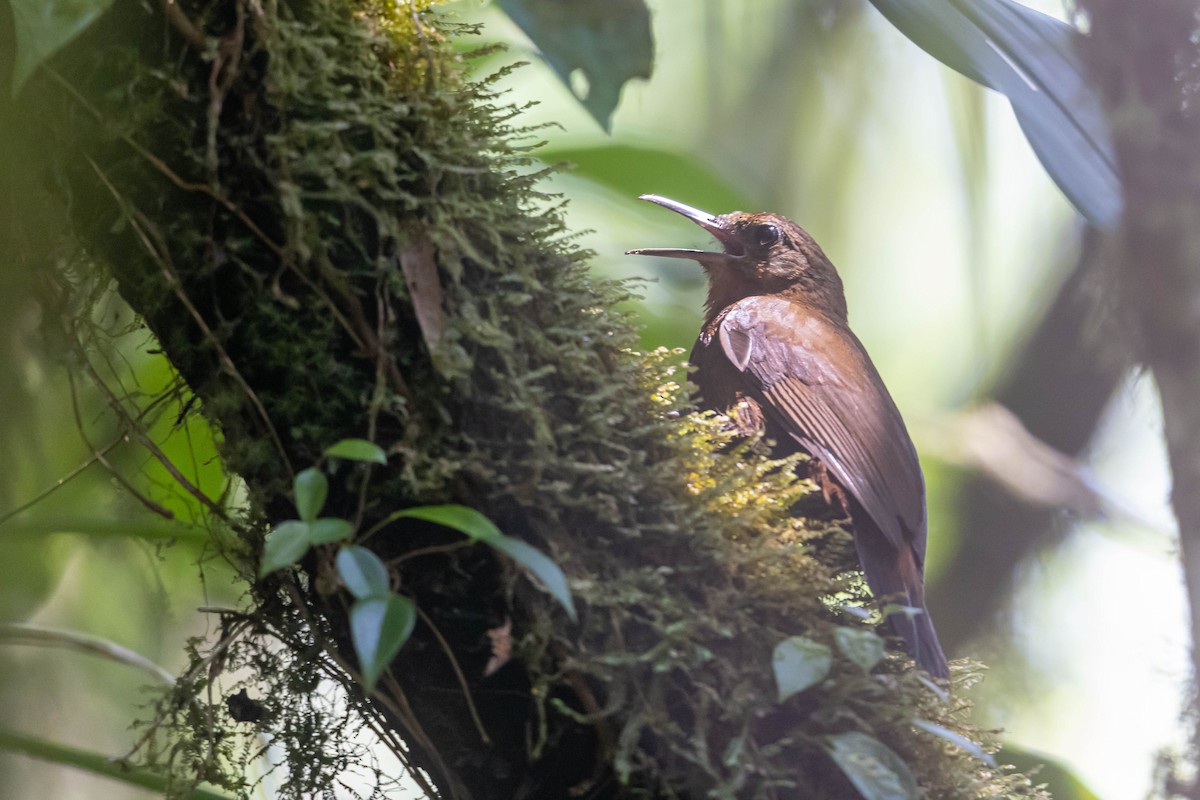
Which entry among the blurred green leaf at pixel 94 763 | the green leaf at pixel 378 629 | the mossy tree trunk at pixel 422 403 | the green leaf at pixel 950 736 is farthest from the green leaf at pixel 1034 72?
the blurred green leaf at pixel 94 763

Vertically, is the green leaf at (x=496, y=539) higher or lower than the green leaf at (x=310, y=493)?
lower

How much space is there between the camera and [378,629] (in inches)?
44.9

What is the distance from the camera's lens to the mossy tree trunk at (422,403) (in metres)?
1.41

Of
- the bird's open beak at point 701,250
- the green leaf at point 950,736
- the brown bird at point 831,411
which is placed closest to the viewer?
the green leaf at point 950,736

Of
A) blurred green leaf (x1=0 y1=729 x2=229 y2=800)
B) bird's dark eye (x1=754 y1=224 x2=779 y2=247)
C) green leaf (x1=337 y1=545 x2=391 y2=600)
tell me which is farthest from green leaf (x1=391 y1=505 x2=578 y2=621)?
bird's dark eye (x1=754 y1=224 x2=779 y2=247)

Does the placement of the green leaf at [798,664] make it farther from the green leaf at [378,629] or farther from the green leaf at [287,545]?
the green leaf at [287,545]

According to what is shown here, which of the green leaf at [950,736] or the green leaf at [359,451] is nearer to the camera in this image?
the green leaf at [359,451]

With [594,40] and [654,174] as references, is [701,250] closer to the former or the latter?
[654,174]

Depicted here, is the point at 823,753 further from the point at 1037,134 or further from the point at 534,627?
the point at 1037,134

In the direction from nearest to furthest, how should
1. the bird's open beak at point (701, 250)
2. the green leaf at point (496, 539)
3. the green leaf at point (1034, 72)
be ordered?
the green leaf at point (496, 539)
the green leaf at point (1034, 72)
the bird's open beak at point (701, 250)

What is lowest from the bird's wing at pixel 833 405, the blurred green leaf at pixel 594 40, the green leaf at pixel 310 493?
the bird's wing at pixel 833 405

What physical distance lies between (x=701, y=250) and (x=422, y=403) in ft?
6.37

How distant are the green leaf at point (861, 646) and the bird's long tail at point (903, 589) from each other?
0.41 metres

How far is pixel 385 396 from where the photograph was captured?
4.63 ft
